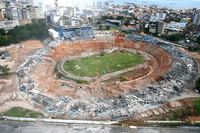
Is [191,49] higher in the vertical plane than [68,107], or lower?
higher

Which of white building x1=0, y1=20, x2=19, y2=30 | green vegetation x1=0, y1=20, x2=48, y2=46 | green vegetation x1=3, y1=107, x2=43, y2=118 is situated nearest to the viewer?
green vegetation x1=3, y1=107, x2=43, y2=118

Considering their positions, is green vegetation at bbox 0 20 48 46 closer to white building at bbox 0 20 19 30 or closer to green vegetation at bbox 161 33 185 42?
Answer: white building at bbox 0 20 19 30

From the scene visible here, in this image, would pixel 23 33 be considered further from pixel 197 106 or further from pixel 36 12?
pixel 197 106

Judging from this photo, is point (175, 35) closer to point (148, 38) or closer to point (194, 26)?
point (148, 38)

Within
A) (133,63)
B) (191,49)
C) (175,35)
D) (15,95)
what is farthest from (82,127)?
(175,35)

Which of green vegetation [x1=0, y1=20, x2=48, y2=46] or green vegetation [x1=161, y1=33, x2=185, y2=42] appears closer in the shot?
green vegetation [x1=0, y1=20, x2=48, y2=46]

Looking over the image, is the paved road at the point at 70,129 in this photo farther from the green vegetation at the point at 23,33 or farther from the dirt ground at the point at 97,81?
the green vegetation at the point at 23,33

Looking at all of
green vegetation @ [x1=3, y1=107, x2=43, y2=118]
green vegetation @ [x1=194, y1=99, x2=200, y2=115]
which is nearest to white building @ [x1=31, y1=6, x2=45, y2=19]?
green vegetation @ [x1=3, y1=107, x2=43, y2=118]

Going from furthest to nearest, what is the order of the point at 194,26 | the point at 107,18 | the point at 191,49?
the point at 107,18 → the point at 194,26 → the point at 191,49
